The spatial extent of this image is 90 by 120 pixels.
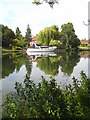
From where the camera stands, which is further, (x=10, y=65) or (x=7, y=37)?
(x=7, y=37)

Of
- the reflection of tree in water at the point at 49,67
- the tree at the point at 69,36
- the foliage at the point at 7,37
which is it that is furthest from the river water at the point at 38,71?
the tree at the point at 69,36

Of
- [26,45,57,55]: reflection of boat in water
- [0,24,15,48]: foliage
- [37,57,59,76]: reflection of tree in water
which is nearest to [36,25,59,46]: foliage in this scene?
[26,45,57,55]: reflection of boat in water

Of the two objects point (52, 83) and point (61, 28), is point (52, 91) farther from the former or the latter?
point (61, 28)

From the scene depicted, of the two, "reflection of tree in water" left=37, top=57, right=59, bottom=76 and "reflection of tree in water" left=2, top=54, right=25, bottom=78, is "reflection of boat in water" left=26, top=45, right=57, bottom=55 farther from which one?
"reflection of tree in water" left=37, top=57, right=59, bottom=76

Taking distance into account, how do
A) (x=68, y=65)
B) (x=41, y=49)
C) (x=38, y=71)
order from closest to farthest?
(x=38, y=71), (x=68, y=65), (x=41, y=49)

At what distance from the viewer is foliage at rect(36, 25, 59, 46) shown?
61250 millimetres

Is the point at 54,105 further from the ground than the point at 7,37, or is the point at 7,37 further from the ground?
the point at 7,37

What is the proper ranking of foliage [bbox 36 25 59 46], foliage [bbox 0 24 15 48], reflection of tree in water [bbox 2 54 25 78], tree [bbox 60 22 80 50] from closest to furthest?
reflection of tree in water [bbox 2 54 25 78], foliage [bbox 36 25 59 46], foliage [bbox 0 24 15 48], tree [bbox 60 22 80 50]

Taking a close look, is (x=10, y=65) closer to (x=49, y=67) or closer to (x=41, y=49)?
(x=49, y=67)

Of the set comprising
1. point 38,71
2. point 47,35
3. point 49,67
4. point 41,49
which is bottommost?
point 38,71

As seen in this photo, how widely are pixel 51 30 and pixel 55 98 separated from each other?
2255 inches

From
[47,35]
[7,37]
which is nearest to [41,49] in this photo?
[47,35]

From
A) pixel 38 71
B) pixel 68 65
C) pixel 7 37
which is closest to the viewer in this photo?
pixel 38 71

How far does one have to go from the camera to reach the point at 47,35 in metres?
61.3
